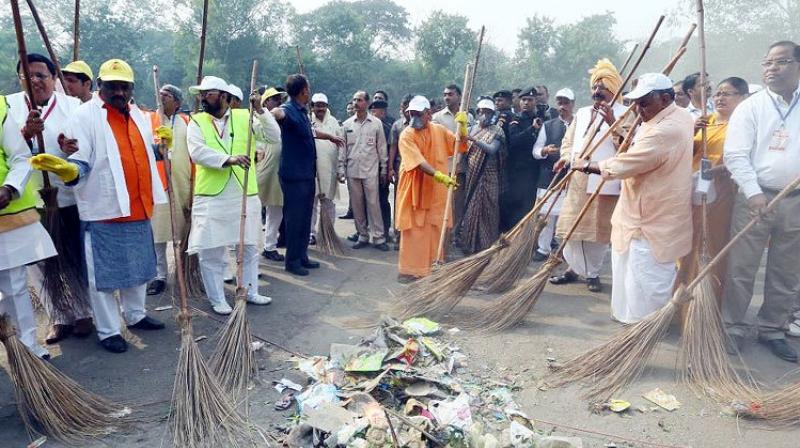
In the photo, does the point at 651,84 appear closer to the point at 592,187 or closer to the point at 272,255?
the point at 592,187

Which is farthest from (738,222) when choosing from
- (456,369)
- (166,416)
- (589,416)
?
(166,416)

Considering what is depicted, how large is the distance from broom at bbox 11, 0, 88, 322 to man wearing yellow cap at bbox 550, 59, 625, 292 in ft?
13.9

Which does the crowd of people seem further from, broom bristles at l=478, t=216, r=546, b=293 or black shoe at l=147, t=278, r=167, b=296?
broom bristles at l=478, t=216, r=546, b=293

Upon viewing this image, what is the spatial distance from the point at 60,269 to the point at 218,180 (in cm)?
134

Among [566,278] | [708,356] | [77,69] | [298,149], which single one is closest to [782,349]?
[708,356]

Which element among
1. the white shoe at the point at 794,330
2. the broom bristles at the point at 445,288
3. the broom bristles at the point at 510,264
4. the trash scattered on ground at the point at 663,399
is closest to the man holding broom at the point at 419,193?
the broom bristles at the point at 510,264

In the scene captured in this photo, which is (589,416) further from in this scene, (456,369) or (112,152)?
(112,152)

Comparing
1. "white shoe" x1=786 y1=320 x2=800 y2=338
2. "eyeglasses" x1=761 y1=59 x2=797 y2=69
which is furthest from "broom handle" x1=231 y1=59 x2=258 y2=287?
"white shoe" x1=786 y1=320 x2=800 y2=338

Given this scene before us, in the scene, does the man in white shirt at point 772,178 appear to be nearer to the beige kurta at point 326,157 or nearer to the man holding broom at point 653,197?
the man holding broom at point 653,197

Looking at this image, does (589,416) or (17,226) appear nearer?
(589,416)

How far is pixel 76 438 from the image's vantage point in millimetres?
2926

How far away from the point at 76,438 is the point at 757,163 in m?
4.77

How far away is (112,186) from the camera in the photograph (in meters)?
3.79

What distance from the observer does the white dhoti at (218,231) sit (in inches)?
177
